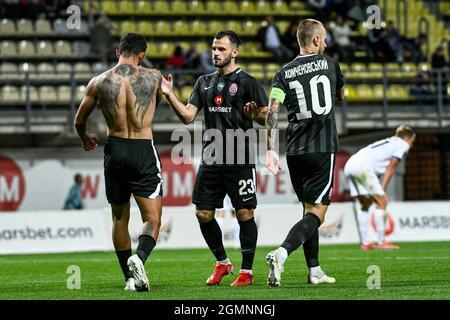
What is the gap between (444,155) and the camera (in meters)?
27.1

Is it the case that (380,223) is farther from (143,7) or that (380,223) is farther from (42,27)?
(143,7)

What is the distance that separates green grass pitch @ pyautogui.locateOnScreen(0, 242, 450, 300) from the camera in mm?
9312

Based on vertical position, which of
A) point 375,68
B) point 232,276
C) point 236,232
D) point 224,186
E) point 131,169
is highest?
point 375,68

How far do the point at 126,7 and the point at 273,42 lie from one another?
12.8ft

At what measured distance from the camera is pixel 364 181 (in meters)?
18.5

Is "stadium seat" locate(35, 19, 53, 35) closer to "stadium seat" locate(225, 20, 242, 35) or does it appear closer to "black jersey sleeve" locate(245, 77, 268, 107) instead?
"stadium seat" locate(225, 20, 242, 35)

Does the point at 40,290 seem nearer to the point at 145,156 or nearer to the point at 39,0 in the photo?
the point at 145,156

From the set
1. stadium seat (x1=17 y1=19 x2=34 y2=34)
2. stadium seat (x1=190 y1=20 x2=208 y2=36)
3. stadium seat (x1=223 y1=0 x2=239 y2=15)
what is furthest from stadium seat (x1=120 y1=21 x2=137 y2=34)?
stadium seat (x1=223 y1=0 x2=239 y2=15)

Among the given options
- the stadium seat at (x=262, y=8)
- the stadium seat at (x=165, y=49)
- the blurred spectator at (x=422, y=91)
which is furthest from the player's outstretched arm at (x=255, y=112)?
the stadium seat at (x=262, y=8)

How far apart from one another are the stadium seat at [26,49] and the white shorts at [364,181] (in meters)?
10.5

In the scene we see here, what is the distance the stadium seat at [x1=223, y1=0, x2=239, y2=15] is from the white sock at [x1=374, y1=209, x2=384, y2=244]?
11783mm

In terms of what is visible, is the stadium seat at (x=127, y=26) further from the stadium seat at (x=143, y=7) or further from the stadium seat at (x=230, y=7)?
the stadium seat at (x=230, y=7)

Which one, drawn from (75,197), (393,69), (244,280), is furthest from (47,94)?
(244,280)

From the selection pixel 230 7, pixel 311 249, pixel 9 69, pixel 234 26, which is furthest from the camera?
pixel 230 7
